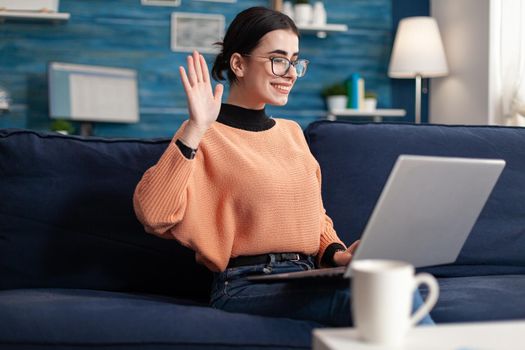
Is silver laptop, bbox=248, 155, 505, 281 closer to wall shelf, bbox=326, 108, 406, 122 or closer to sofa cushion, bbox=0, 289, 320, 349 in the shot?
sofa cushion, bbox=0, 289, 320, 349

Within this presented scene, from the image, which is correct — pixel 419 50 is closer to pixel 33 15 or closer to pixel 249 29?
pixel 33 15

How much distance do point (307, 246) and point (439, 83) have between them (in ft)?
11.1

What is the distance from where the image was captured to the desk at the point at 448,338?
89 centimetres

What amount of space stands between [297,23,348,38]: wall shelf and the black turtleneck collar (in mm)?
2824

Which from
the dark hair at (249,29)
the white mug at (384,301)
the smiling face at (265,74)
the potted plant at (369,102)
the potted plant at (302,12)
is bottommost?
the white mug at (384,301)

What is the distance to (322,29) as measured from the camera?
457 cm

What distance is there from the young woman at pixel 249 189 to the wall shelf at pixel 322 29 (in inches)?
108

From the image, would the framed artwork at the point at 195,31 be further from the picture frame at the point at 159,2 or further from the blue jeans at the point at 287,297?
the blue jeans at the point at 287,297

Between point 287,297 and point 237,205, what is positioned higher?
point 237,205

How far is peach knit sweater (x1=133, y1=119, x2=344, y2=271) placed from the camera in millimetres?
1627

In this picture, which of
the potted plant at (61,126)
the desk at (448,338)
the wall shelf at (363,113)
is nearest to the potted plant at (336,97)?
the wall shelf at (363,113)

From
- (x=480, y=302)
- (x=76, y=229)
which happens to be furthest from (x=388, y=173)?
(x=76, y=229)

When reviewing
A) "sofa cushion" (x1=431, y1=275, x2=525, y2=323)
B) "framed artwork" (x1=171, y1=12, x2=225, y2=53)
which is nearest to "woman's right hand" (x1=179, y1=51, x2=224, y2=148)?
"sofa cushion" (x1=431, y1=275, x2=525, y2=323)

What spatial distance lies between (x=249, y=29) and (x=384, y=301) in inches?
42.2
